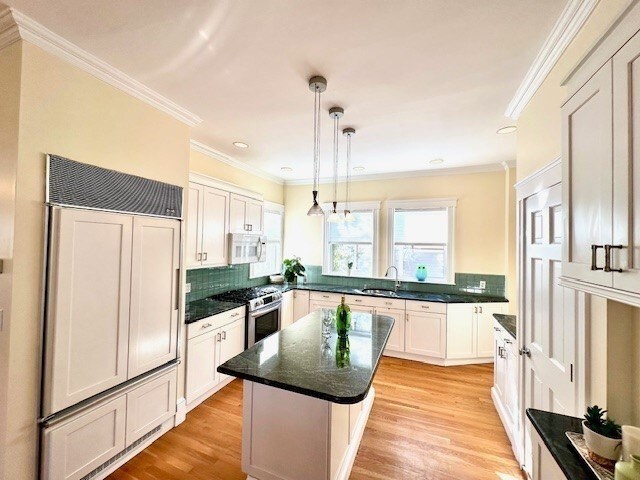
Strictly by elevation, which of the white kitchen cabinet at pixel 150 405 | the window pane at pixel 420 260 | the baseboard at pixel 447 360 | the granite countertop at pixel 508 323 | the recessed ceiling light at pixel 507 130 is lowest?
the baseboard at pixel 447 360

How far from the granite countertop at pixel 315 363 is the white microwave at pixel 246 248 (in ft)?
5.23

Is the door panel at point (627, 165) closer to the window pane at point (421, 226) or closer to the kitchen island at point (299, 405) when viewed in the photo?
the kitchen island at point (299, 405)

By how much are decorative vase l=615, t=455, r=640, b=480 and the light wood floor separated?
4.69 ft

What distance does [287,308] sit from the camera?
169 inches

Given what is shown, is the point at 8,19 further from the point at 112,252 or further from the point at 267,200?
the point at 267,200

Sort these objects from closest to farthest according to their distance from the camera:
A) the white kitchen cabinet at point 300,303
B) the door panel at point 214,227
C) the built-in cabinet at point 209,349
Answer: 1. the built-in cabinet at point 209,349
2. the door panel at point 214,227
3. the white kitchen cabinet at point 300,303

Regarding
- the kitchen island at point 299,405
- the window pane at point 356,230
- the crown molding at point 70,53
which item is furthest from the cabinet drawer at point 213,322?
the window pane at point 356,230

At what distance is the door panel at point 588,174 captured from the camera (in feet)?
2.90

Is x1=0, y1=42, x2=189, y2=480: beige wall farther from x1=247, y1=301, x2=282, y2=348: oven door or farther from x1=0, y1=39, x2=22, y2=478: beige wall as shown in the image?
x1=247, y1=301, x2=282, y2=348: oven door

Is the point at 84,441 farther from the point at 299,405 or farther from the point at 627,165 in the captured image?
the point at 627,165

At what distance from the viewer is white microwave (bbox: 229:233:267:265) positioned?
136 inches

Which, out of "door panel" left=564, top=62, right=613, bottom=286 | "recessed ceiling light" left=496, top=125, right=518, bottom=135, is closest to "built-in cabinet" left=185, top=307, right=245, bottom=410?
"door panel" left=564, top=62, right=613, bottom=286

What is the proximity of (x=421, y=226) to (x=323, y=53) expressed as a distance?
3.22 m

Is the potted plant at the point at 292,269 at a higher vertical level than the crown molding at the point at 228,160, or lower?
lower
